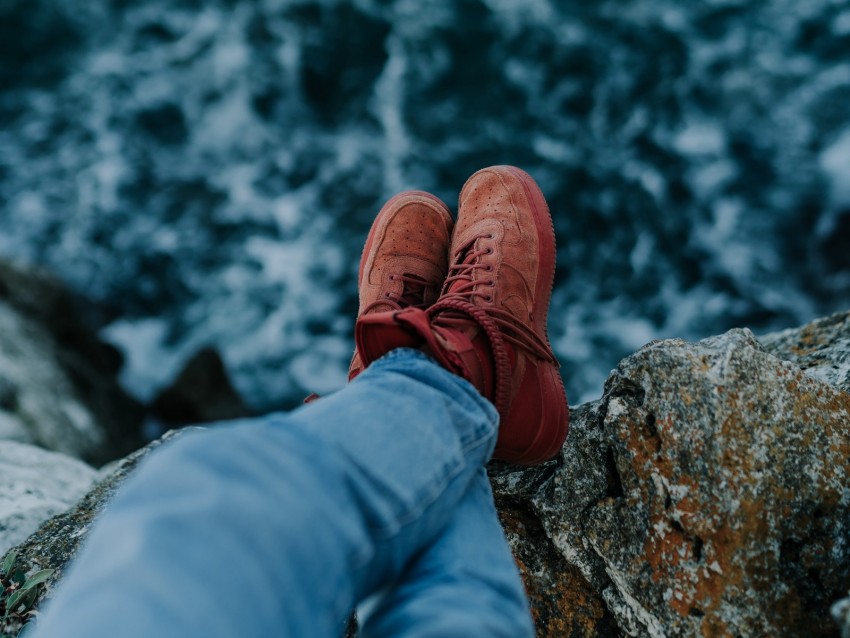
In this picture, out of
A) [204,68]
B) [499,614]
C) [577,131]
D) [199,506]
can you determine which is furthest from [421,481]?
[204,68]

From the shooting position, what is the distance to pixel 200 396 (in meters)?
4.07

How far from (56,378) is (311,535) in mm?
3090

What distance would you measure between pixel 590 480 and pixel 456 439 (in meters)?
0.59

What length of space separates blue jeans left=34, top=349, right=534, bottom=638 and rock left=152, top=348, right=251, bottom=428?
2.85 m

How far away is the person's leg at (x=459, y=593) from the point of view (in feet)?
3.62

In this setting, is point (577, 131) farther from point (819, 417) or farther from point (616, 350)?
point (819, 417)

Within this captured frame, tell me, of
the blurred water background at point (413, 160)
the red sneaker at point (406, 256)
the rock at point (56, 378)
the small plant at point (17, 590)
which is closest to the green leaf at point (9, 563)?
the small plant at point (17, 590)

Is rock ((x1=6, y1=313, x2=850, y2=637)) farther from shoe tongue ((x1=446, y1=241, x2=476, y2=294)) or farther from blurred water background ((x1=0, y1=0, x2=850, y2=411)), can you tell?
blurred water background ((x1=0, y1=0, x2=850, y2=411))

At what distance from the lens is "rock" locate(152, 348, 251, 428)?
406 centimetres

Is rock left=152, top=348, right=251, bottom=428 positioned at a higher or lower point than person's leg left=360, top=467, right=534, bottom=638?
higher

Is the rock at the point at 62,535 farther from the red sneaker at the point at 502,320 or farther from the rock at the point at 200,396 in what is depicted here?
the rock at the point at 200,396

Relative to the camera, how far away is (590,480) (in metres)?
1.83

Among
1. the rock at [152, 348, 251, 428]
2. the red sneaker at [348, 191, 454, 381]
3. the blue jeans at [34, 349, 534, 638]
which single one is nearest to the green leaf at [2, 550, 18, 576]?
the blue jeans at [34, 349, 534, 638]

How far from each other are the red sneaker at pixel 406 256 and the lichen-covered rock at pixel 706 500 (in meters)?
0.79
